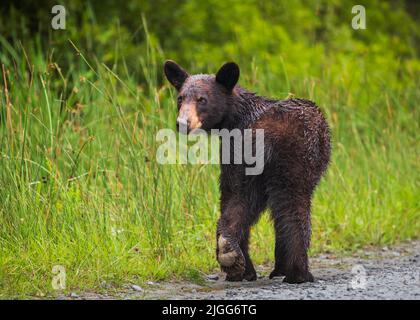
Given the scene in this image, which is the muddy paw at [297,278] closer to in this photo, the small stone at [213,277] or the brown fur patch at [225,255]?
the brown fur patch at [225,255]

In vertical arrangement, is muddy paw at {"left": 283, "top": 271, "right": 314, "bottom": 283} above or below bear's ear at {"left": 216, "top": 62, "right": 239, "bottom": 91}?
below

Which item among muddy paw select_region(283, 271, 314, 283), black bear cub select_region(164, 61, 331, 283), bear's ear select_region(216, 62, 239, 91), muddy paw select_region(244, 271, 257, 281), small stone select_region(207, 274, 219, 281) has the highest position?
bear's ear select_region(216, 62, 239, 91)

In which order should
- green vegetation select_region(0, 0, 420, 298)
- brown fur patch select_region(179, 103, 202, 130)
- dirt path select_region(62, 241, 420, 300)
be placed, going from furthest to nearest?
green vegetation select_region(0, 0, 420, 298)
brown fur patch select_region(179, 103, 202, 130)
dirt path select_region(62, 241, 420, 300)

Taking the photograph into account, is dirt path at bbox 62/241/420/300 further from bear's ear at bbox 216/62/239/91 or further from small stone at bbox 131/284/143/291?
bear's ear at bbox 216/62/239/91

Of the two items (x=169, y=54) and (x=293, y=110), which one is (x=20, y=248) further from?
(x=169, y=54)

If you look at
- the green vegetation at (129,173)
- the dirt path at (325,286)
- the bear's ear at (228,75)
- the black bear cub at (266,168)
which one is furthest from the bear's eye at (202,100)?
the dirt path at (325,286)

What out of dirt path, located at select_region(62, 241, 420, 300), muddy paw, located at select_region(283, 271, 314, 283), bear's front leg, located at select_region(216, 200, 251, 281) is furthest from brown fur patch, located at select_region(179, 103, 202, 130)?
muddy paw, located at select_region(283, 271, 314, 283)

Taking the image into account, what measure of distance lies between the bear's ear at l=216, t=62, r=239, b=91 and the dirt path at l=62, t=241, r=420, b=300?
1724 millimetres

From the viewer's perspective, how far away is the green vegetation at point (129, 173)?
24.8 ft

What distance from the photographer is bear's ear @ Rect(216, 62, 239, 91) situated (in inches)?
293

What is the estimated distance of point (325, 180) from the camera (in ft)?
33.1

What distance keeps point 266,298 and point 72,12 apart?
25.7 ft

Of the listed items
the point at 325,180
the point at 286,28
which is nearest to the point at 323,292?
the point at 325,180

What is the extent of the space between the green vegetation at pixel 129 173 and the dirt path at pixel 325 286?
249 mm
